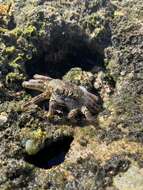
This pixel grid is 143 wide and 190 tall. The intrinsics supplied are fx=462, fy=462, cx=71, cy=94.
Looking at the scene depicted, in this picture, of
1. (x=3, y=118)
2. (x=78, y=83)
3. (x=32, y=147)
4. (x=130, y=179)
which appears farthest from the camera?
(x=78, y=83)

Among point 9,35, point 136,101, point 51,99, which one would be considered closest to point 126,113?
point 136,101

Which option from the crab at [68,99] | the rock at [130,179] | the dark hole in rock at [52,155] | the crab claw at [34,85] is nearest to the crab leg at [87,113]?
the crab at [68,99]

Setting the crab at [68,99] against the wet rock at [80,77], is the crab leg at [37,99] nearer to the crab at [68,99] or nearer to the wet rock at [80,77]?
the crab at [68,99]

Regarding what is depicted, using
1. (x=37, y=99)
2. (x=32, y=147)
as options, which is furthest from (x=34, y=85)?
(x=32, y=147)

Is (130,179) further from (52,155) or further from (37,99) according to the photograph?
(37,99)

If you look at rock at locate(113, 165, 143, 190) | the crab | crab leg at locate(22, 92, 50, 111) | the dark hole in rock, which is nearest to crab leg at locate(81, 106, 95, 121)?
the crab

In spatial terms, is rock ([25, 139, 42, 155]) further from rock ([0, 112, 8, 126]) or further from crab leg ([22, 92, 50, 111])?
crab leg ([22, 92, 50, 111])

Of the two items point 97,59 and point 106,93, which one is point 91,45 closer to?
point 97,59
